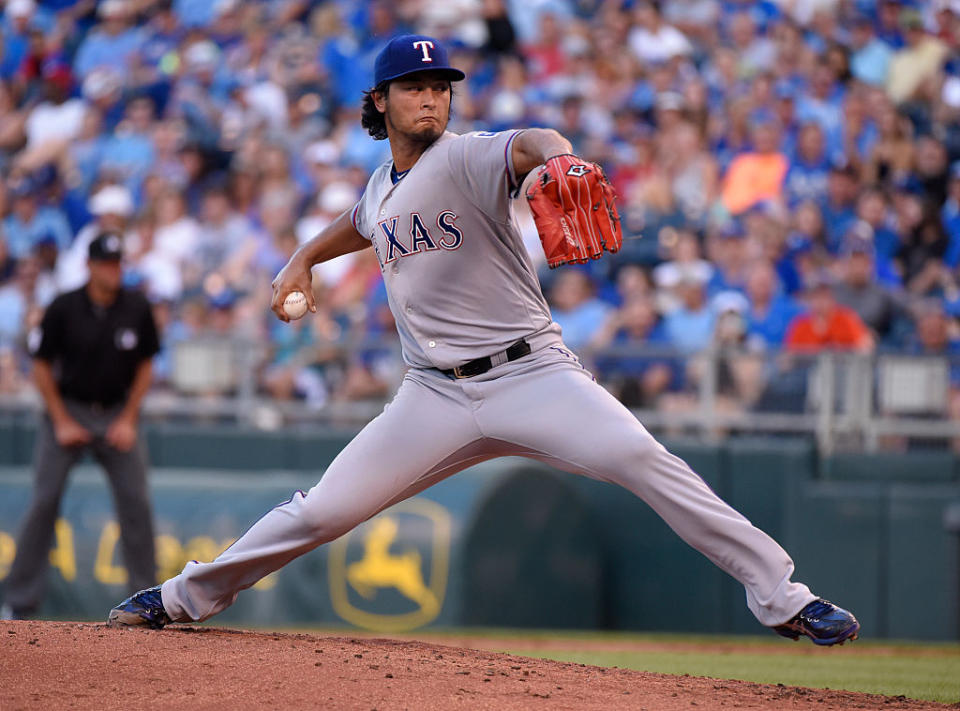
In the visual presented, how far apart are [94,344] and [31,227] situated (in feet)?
23.2

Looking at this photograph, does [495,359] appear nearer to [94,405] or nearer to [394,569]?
[94,405]

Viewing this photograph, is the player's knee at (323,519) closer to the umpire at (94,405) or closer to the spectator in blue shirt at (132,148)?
the umpire at (94,405)

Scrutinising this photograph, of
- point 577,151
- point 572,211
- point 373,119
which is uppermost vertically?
point 577,151

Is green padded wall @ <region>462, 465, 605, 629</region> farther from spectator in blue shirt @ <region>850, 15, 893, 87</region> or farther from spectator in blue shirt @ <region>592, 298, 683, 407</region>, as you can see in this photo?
spectator in blue shirt @ <region>850, 15, 893, 87</region>

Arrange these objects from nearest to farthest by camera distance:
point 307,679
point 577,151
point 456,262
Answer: point 307,679 → point 456,262 → point 577,151

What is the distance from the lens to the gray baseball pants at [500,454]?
174 inches

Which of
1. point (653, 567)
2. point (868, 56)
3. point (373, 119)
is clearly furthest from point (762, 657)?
point (868, 56)

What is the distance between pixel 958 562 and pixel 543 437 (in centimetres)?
572

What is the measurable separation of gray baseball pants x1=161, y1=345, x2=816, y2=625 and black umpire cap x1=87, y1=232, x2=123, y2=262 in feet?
12.5

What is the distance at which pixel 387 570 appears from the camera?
30.4 ft

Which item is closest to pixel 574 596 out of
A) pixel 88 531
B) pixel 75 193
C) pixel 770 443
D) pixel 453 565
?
pixel 453 565

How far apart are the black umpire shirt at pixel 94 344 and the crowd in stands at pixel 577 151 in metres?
1.86

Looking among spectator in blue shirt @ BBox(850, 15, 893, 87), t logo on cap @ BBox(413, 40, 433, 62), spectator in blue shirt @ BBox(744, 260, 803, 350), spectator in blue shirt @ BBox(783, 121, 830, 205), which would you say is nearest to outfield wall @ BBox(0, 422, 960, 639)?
spectator in blue shirt @ BBox(744, 260, 803, 350)

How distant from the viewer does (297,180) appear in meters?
14.0
